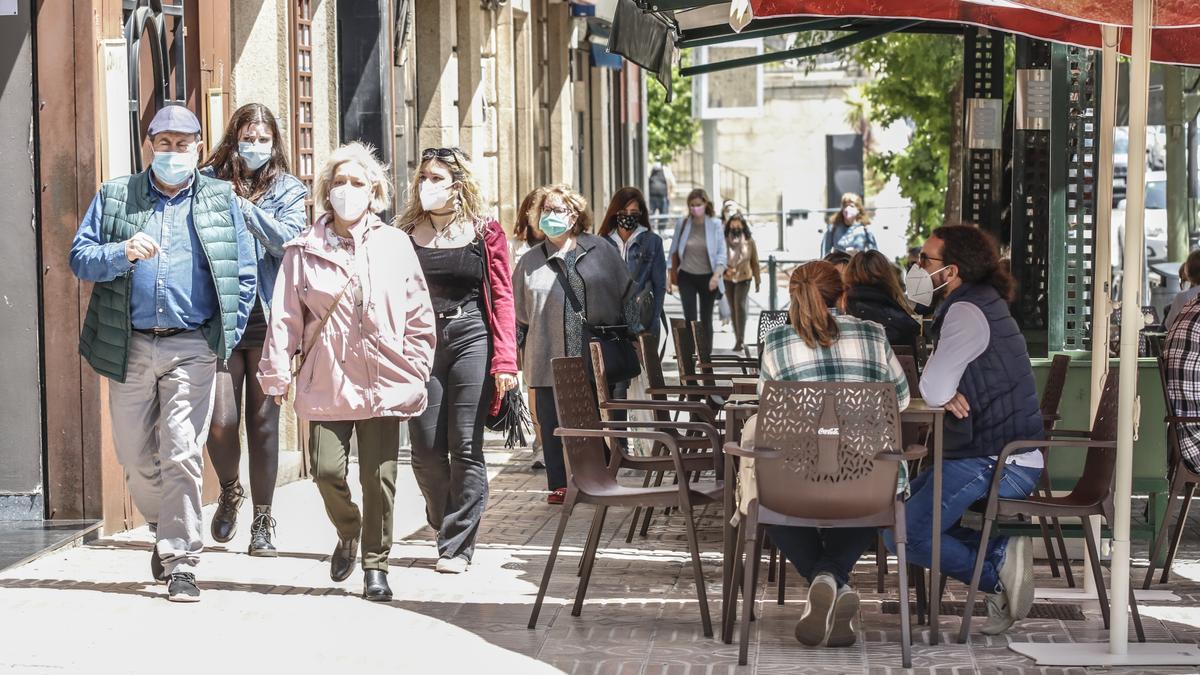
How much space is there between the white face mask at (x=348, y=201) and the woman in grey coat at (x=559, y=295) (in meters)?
2.68

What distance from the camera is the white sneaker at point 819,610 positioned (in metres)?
6.49

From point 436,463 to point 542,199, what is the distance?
2336 mm

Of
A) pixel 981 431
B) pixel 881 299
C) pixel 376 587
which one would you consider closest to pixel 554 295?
pixel 881 299

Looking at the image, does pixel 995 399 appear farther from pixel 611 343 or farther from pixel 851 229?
pixel 851 229

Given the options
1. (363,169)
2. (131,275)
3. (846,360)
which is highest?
(363,169)

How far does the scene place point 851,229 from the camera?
20844 mm

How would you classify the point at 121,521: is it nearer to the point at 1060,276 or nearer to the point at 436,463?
the point at 436,463

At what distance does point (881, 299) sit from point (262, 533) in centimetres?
323

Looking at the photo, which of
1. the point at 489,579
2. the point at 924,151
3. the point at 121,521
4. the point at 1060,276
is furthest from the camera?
the point at 924,151

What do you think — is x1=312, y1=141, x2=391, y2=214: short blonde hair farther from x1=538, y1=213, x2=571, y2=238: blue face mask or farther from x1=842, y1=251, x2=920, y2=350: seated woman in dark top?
x1=842, y1=251, x2=920, y2=350: seated woman in dark top

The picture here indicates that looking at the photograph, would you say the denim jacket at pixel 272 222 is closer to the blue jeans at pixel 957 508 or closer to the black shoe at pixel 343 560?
the black shoe at pixel 343 560

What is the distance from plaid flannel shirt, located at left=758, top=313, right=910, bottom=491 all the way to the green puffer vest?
2.28 meters

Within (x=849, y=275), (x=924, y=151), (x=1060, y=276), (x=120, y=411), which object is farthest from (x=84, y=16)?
(x=924, y=151)

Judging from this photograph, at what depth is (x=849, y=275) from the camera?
953 centimetres
